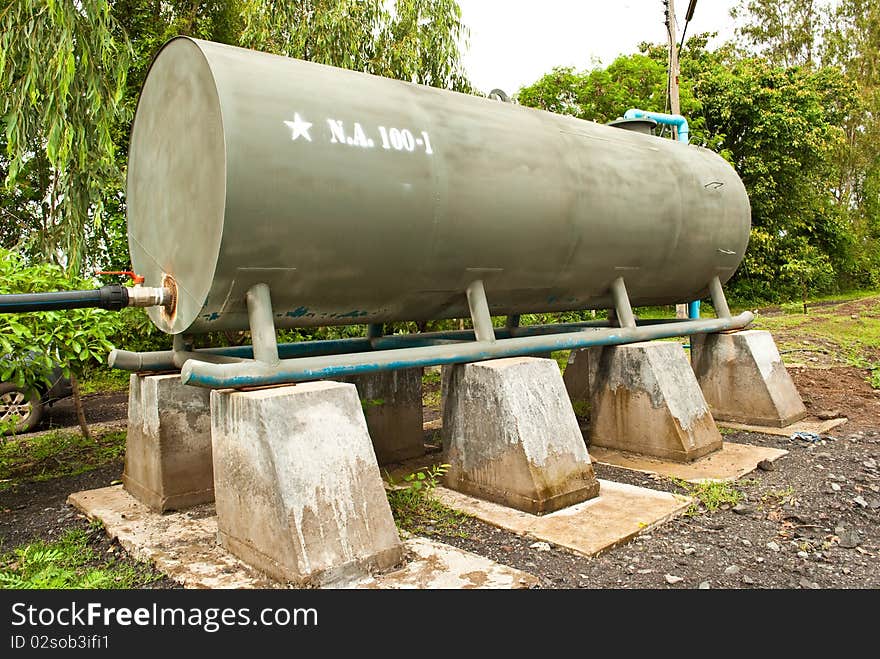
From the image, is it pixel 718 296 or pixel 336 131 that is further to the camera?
pixel 718 296

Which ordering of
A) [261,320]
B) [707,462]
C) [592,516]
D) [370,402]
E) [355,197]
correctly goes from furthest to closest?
1. [707,462]
2. [370,402]
3. [592,516]
4. [355,197]
5. [261,320]

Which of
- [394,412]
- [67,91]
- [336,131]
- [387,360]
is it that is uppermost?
[67,91]

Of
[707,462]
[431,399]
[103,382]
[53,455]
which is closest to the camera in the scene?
[707,462]

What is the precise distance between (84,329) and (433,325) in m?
6.92

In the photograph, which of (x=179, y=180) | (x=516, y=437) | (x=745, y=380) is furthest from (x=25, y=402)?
(x=745, y=380)

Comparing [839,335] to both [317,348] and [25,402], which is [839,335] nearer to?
[317,348]

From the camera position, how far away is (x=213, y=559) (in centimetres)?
371

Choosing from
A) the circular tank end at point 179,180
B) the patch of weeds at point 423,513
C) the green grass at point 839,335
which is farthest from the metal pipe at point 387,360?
the green grass at point 839,335

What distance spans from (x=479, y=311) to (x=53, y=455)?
15.2ft

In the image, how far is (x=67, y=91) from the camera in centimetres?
659

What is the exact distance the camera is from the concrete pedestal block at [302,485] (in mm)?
3314

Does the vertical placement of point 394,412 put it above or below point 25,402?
below

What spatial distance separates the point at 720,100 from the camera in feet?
72.0

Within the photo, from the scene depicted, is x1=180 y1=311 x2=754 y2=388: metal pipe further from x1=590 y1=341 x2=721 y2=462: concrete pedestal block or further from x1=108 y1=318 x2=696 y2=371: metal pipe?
x1=108 y1=318 x2=696 y2=371: metal pipe
